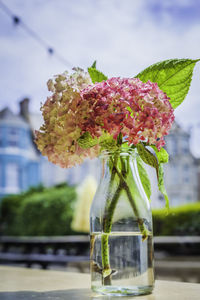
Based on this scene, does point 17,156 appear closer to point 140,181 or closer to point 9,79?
point 9,79

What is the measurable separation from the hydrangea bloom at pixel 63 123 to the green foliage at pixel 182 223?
16.5 feet

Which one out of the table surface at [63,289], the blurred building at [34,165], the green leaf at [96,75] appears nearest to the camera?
the table surface at [63,289]

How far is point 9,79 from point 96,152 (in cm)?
928

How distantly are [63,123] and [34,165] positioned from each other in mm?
16043

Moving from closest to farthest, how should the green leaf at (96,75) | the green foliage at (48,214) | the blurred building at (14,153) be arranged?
the green leaf at (96,75) → the green foliage at (48,214) → the blurred building at (14,153)

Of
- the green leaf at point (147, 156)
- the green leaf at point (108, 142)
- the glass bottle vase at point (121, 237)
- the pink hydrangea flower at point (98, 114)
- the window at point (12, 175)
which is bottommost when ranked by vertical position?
the glass bottle vase at point (121, 237)

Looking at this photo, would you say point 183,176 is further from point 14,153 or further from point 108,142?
point 108,142

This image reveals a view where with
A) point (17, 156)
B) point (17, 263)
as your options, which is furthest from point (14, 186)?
point (17, 263)

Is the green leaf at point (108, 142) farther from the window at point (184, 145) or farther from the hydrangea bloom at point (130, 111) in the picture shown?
the window at point (184, 145)

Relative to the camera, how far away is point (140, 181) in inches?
26.3

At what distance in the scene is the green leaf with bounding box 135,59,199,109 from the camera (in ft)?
2.24

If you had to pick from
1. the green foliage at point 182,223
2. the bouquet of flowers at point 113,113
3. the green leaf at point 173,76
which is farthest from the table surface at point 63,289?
the green foliage at point 182,223

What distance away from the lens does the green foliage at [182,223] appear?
5551mm

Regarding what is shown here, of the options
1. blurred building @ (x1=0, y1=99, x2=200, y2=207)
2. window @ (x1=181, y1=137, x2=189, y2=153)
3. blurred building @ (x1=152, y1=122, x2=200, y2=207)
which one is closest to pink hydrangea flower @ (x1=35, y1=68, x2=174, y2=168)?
blurred building @ (x1=0, y1=99, x2=200, y2=207)
